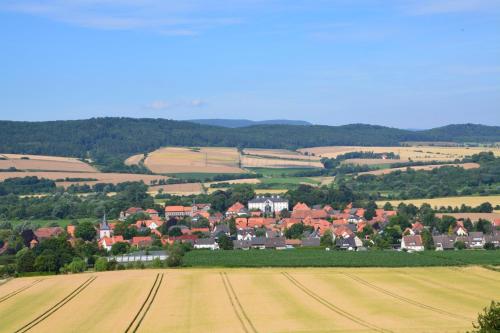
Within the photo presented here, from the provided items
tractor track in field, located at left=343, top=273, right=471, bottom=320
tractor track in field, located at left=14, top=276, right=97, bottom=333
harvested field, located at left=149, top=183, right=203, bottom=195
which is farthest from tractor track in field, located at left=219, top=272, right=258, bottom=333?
harvested field, located at left=149, top=183, right=203, bottom=195

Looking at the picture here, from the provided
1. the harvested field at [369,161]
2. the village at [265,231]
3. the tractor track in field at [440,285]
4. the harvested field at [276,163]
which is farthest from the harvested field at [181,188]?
the tractor track in field at [440,285]

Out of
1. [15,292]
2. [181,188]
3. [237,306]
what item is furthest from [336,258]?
[181,188]

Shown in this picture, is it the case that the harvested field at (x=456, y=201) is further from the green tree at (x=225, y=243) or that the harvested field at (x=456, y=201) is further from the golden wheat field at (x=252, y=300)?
the golden wheat field at (x=252, y=300)

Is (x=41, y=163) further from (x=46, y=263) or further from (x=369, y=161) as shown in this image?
(x=46, y=263)

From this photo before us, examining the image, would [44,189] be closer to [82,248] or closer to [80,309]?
[82,248]

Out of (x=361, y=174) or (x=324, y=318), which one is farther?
(x=361, y=174)

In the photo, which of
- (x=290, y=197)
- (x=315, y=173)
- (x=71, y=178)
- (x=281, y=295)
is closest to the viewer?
(x=281, y=295)

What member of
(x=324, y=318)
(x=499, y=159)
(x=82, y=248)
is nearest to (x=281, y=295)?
(x=324, y=318)
